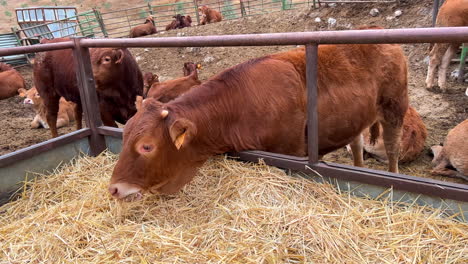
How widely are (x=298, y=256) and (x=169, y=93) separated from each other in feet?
13.7

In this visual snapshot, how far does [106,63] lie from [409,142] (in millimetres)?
4486

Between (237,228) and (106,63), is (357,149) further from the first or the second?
(106,63)

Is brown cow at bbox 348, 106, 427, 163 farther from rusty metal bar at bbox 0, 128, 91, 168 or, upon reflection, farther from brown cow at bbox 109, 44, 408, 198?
rusty metal bar at bbox 0, 128, 91, 168

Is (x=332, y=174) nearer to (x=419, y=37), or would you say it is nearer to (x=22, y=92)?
(x=419, y=37)

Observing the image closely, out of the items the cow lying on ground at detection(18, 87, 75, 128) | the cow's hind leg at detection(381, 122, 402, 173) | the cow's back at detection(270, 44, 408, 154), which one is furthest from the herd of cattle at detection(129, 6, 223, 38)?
the cow's back at detection(270, 44, 408, 154)

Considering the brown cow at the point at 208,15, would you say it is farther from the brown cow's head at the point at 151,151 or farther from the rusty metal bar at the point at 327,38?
the brown cow's head at the point at 151,151

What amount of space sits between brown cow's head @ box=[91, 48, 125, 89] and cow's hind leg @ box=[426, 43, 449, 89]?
5928 millimetres

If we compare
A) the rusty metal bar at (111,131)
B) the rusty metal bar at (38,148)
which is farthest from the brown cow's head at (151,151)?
the rusty metal bar at (38,148)

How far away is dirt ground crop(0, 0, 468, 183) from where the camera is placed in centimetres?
619

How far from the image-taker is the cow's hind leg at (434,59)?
7.68 meters

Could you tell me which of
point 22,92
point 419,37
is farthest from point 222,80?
point 22,92

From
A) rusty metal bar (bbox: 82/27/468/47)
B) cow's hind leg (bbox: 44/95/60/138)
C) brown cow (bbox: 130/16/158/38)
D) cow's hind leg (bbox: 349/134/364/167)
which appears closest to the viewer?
rusty metal bar (bbox: 82/27/468/47)

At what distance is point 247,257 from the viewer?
82.7 inches

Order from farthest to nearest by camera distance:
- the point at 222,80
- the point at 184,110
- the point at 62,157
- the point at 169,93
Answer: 1. the point at 169,93
2. the point at 62,157
3. the point at 222,80
4. the point at 184,110
